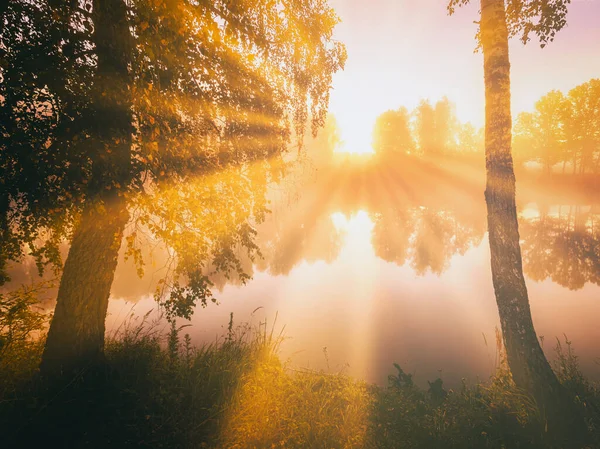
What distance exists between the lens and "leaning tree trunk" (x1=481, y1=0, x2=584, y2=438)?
15.1 ft

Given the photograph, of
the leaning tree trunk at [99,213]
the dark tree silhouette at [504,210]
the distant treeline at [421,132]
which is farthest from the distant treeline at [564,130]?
the leaning tree trunk at [99,213]

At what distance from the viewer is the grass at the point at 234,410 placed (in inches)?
120

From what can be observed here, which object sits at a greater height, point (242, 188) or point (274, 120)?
point (274, 120)

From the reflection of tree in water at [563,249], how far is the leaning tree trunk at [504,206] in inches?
395

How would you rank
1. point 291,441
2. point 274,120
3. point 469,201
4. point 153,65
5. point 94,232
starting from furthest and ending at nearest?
1. point 469,201
2. point 274,120
3. point 94,232
4. point 291,441
5. point 153,65

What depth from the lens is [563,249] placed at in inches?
611

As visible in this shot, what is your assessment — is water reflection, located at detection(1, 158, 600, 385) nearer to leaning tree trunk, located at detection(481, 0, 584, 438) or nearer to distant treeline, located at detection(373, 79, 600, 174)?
leaning tree trunk, located at detection(481, 0, 584, 438)

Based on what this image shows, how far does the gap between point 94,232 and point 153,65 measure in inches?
94.7

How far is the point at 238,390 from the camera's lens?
159 inches

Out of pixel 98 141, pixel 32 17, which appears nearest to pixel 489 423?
pixel 98 141

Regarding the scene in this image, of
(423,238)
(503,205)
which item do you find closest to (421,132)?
(423,238)

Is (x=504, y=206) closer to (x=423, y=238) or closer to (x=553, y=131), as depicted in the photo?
(x=423, y=238)

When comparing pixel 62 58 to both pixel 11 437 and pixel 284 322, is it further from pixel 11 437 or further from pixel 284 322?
pixel 284 322

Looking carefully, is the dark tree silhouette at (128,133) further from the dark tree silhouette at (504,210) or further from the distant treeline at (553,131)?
the distant treeline at (553,131)
